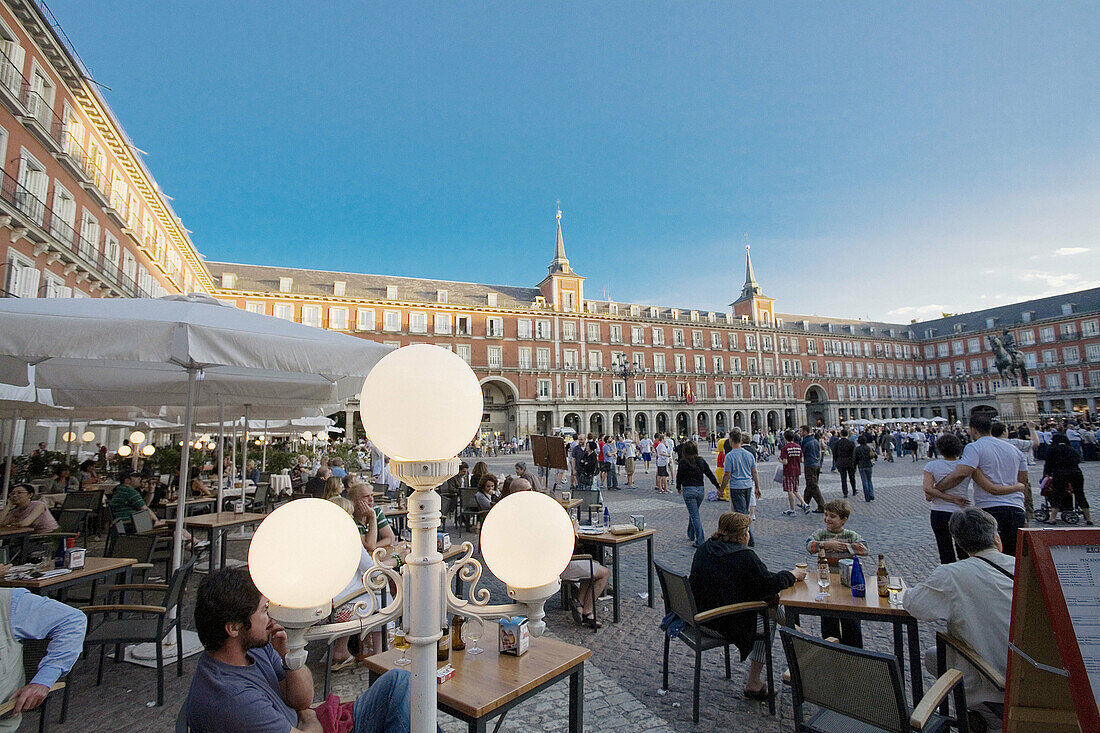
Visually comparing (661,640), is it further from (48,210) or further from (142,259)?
(142,259)

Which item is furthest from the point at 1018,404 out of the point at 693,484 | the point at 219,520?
the point at 219,520

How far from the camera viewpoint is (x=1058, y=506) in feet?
26.5

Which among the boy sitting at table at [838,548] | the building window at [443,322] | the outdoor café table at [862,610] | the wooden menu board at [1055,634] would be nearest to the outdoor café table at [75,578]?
the outdoor café table at [862,610]

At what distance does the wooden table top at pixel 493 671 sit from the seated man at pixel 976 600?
1.86 metres

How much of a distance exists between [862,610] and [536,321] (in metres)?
37.6

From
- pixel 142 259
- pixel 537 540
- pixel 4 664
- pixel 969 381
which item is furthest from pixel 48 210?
pixel 969 381

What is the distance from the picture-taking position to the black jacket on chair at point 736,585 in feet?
11.4

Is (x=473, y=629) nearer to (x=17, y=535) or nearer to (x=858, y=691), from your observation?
(x=858, y=691)

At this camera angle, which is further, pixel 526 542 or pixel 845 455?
pixel 845 455

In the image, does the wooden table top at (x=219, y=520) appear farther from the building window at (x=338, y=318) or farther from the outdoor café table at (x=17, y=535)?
the building window at (x=338, y=318)

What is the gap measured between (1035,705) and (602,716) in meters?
2.18

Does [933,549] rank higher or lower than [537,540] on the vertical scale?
lower

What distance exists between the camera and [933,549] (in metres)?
6.90

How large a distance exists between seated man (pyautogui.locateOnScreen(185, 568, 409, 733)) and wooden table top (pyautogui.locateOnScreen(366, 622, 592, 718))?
283 mm
